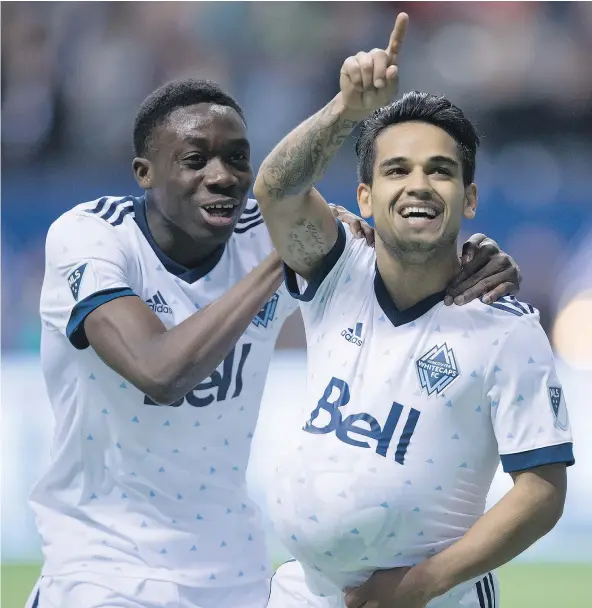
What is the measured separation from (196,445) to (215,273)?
0.62 metres

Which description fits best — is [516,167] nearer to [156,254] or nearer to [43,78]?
[43,78]

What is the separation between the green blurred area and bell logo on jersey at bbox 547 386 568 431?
3424mm

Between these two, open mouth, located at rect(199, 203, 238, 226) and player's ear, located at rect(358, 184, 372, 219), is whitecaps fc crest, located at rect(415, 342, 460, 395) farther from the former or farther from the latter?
open mouth, located at rect(199, 203, 238, 226)

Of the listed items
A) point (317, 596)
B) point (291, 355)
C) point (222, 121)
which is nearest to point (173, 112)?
point (222, 121)

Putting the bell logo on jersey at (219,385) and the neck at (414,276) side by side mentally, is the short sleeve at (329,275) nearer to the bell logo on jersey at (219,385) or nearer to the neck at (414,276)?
the neck at (414,276)

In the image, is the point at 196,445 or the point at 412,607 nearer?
the point at 412,607

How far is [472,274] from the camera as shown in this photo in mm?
3242

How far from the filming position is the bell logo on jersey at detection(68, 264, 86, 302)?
3906 mm

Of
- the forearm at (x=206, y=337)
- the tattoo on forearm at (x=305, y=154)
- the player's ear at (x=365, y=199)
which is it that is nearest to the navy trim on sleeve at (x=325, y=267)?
the player's ear at (x=365, y=199)

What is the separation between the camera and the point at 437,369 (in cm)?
308

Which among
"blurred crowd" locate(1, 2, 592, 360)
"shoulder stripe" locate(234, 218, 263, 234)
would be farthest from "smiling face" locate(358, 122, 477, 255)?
"blurred crowd" locate(1, 2, 592, 360)

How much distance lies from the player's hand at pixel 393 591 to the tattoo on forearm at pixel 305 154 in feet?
3.59

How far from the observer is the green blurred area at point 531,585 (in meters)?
6.41

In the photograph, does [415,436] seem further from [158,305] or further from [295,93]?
[295,93]
